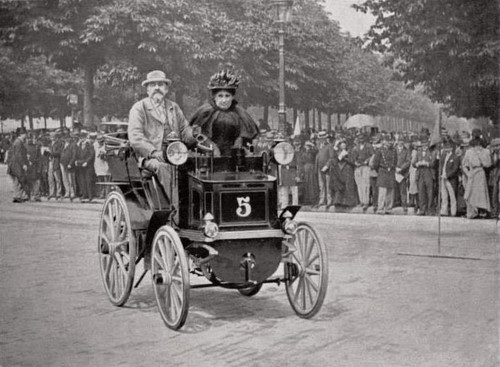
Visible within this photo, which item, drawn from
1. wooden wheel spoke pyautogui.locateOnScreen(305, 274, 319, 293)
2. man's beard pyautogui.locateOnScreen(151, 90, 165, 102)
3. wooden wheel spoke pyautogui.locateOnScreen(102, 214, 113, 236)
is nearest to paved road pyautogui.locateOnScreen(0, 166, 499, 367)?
wooden wheel spoke pyautogui.locateOnScreen(305, 274, 319, 293)

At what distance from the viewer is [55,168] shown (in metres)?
18.9

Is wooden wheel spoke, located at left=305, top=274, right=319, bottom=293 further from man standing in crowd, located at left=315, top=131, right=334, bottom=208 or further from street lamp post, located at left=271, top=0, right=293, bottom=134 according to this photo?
man standing in crowd, located at left=315, top=131, right=334, bottom=208

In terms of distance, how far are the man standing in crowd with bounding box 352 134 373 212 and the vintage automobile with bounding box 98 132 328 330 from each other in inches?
374

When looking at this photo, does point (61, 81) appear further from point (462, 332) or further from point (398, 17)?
point (398, 17)

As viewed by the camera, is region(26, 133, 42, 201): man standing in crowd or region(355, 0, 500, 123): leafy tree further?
region(26, 133, 42, 201): man standing in crowd

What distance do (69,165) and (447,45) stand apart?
922 cm

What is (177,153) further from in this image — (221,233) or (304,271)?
(304,271)

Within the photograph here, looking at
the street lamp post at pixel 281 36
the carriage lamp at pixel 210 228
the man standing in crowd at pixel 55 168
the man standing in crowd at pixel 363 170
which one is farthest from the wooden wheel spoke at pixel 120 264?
the man standing in crowd at pixel 55 168

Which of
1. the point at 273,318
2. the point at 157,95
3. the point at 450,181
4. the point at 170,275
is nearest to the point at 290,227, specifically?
the point at 273,318

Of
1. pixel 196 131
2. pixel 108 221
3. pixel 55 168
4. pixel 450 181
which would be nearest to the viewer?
pixel 196 131

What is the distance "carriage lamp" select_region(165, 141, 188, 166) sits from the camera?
6.37m

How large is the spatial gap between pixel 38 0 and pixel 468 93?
9.65 metres

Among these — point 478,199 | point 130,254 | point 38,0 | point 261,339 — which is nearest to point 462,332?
point 261,339

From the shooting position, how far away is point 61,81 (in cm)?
981
